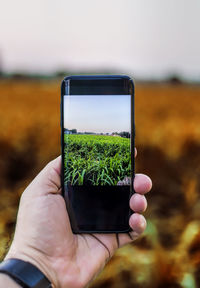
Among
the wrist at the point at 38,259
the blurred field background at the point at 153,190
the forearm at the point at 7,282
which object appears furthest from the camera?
the blurred field background at the point at 153,190

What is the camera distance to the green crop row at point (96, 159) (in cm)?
102

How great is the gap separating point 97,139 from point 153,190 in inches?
52.6

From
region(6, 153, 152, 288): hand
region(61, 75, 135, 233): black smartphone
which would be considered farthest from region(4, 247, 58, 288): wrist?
region(61, 75, 135, 233): black smartphone

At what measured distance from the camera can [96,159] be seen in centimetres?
103

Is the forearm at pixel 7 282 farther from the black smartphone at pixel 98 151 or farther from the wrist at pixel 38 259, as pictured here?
the black smartphone at pixel 98 151

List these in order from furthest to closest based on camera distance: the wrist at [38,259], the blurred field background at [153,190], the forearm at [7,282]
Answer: the blurred field background at [153,190] → the wrist at [38,259] → the forearm at [7,282]

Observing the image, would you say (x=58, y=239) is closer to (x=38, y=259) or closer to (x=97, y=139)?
(x=38, y=259)

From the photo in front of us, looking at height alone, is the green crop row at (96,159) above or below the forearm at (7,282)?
above

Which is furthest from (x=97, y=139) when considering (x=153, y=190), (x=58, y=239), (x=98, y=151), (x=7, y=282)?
(x=153, y=190)

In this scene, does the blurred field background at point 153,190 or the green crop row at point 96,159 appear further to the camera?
the blurred field background at point 153,190

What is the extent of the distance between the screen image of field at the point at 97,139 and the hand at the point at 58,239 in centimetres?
6

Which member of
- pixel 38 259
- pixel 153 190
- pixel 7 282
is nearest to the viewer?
pixel 7 282

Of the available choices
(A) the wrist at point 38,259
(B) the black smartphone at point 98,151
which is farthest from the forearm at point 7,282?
(B) the black smartphone at point 98,151

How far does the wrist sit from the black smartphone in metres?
0.11
